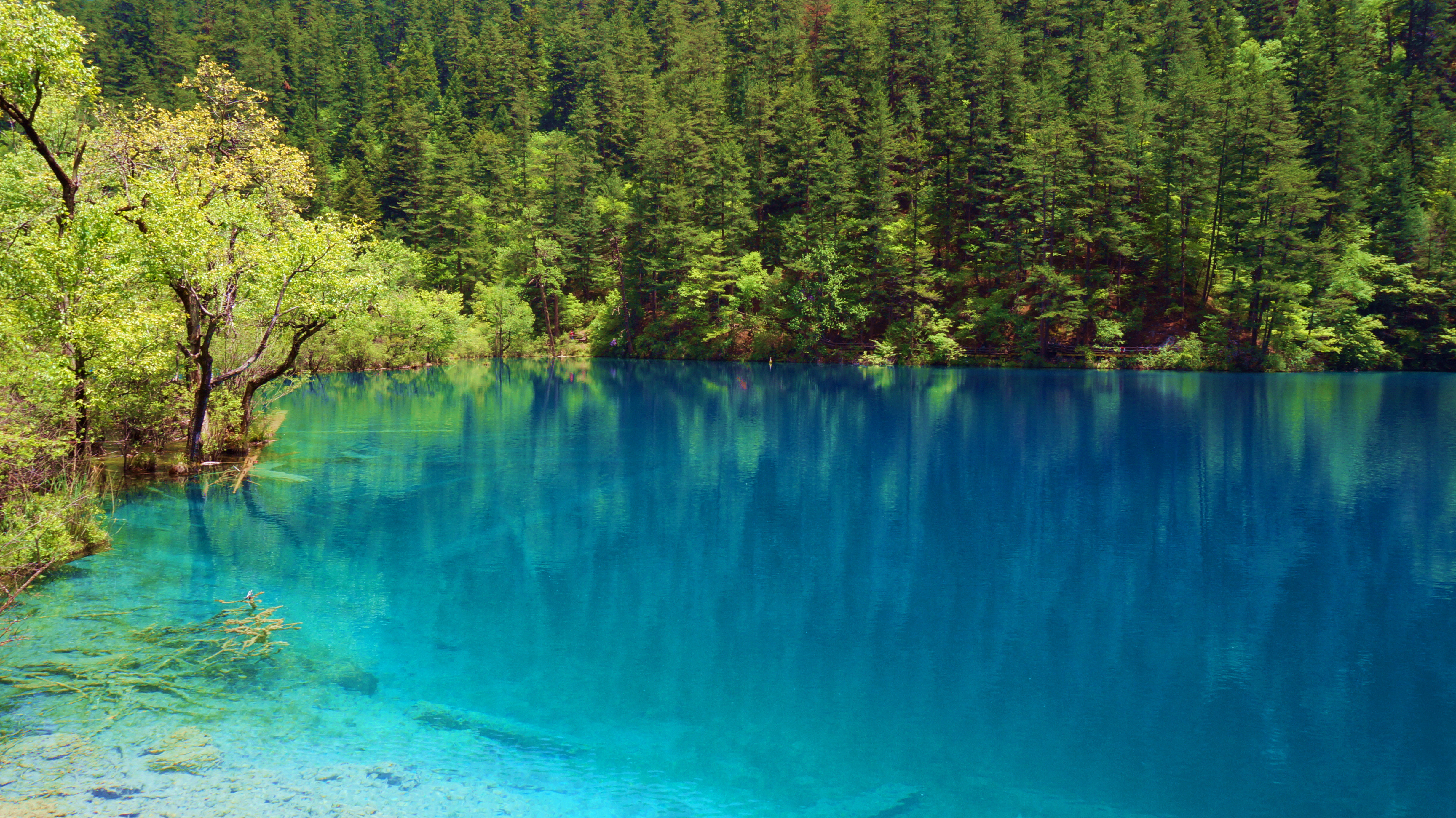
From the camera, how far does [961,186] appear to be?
226 feet

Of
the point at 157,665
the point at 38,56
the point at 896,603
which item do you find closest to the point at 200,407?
the point at 38,56

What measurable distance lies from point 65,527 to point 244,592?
353 cm

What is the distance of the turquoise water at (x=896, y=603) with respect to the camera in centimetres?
825

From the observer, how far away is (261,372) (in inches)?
1057

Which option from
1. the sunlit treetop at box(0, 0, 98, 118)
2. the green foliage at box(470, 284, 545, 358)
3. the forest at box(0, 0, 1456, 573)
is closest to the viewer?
the sunlit treetop at box(0, 0, 98, 118)

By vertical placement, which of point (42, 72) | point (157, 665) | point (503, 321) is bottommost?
point (157, 665)

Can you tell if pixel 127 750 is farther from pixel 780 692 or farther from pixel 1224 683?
pixel 1224 683

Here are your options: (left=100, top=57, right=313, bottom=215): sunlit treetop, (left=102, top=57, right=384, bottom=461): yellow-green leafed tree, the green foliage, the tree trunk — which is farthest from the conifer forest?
the tree trunk

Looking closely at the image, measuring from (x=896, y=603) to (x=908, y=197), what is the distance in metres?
66.3

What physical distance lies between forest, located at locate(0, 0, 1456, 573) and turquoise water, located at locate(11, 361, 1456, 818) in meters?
8.72

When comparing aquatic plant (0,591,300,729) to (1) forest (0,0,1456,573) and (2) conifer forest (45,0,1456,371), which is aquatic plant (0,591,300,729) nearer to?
(1) forest (0,0,1456,573)

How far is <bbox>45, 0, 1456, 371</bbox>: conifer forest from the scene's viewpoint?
5788 centimetres

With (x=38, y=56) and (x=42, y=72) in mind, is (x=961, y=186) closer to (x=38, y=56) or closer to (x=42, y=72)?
(x=42, y=72)

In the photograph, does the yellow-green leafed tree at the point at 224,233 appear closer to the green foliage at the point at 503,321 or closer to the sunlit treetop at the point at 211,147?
the sunlit treetop at the point at 211,147
